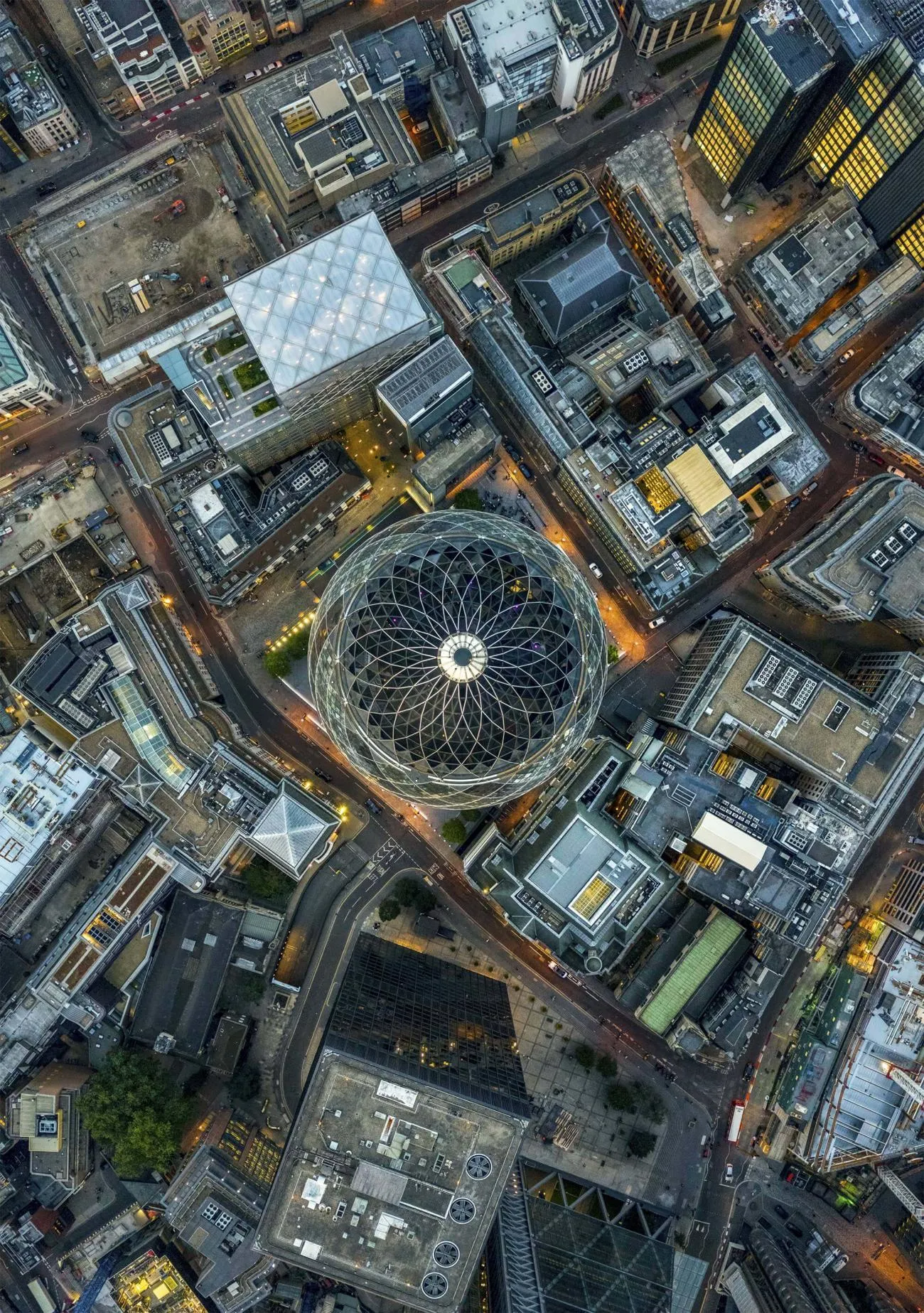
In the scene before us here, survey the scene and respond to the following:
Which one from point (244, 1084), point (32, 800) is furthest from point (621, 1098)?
point (32, 800)

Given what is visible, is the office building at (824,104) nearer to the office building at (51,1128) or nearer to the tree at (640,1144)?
the tree at (640,1144)

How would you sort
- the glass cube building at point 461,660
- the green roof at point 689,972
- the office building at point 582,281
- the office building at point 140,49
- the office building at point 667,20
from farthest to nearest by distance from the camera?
the office building at point 582,281 < the green roof at point 689,972 < the office building at point 667,20 < the office building at point 140,49 < the glass cube building at point 461,660

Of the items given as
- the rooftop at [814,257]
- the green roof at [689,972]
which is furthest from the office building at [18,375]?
the green roof at [689,972]

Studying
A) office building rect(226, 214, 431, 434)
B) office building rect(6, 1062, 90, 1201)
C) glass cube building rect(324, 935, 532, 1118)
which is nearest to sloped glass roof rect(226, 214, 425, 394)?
office building rect(226, 214, 431, 434)

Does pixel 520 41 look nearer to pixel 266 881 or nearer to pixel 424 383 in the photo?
pixel 424 383

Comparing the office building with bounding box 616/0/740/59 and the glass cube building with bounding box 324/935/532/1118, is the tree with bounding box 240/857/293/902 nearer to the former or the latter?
the glass cube building with bounding box 324/935/532/1118
